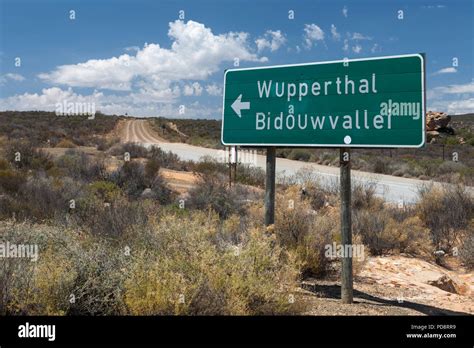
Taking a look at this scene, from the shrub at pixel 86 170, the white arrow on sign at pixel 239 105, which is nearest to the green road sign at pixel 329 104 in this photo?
the white arrow on sign at pixel 239 105

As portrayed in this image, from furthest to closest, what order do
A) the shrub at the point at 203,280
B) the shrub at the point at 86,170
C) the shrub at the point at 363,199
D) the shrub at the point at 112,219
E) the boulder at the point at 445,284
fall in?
the shrub at the point at 86,170, the shrub at the point at 363,199, the boulder at the point at 445,284, the shrub at the point at 112,219, the shrub at the point at 203,280

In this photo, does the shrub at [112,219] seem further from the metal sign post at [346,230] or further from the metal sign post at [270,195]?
the metal sign post at [346,230]

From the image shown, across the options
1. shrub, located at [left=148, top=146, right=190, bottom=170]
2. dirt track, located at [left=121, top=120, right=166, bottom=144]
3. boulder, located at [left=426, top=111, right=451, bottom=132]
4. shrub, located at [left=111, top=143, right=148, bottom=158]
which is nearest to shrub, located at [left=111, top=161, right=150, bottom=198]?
shrub, located at [left=148, top=146, right=190, bottom=170]

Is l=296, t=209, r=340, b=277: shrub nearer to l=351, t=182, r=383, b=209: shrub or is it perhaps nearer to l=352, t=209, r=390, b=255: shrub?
l=352, t=209, r=390, b=255: shrub

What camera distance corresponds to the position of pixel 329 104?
537 centimetres

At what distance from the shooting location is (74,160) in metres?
18.3

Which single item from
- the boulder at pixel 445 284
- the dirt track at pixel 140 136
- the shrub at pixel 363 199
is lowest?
the boulder at pixel 445 284

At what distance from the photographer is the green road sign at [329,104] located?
4938 millimetres

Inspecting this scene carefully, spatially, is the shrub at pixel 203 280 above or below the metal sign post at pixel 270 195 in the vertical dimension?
below

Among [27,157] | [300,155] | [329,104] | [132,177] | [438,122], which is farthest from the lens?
[438,122]

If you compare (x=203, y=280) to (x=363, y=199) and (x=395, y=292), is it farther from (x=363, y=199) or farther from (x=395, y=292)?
(x=363, y=199)

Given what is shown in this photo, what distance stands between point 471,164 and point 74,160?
948 inches

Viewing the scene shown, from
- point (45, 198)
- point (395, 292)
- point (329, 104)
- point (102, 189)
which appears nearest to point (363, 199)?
point (102, 189)
